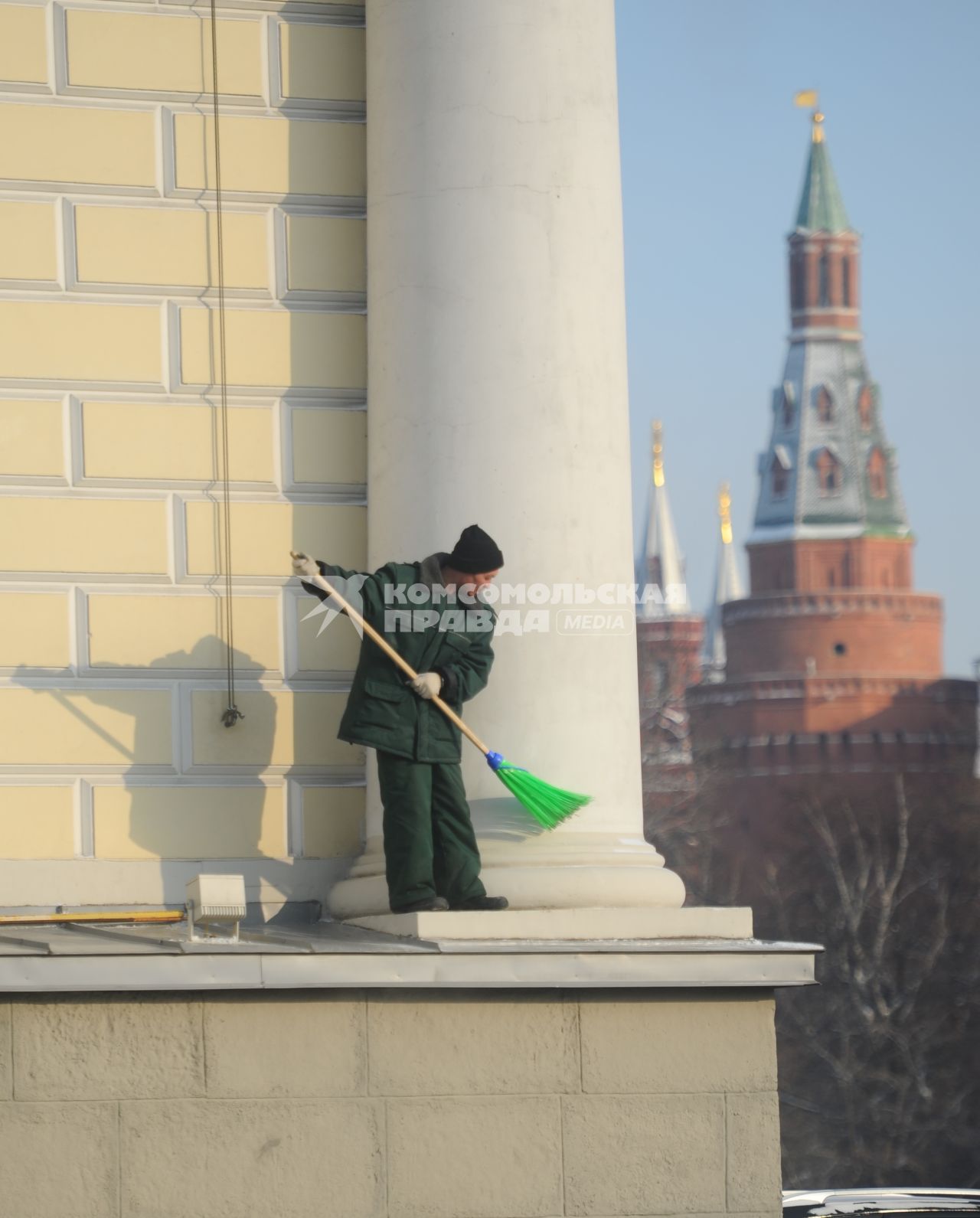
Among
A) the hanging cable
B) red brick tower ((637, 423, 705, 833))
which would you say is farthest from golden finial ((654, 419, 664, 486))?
the hanging cable

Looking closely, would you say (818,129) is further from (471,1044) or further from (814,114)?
(471,1044)

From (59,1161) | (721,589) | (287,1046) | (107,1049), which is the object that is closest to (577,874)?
(287,1046)

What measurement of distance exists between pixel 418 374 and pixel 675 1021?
2931 mm

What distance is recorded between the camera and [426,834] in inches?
372

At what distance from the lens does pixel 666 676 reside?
59312 mm

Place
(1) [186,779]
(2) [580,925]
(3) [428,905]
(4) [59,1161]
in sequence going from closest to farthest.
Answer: (4) [59,1161] → (2) [580,925] → (3) [428,905] → (1) [186,779]

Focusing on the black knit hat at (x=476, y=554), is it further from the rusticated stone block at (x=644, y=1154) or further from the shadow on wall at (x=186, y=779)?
the rusticated stone block at (x=644, y=1154)

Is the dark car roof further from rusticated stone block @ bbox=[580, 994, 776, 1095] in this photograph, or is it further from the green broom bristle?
the green broom bristle

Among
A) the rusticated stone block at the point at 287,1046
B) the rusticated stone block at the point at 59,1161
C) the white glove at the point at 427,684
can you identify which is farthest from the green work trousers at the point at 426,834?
the rusticated stone block at the point at 59,1161

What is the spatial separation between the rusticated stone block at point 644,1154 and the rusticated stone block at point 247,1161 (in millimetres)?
736

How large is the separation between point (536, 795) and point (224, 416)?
231cm

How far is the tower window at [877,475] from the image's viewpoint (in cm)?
10581

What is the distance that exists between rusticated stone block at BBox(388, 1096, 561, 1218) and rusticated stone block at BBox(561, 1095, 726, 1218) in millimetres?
83

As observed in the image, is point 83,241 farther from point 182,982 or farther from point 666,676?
point 666,676
